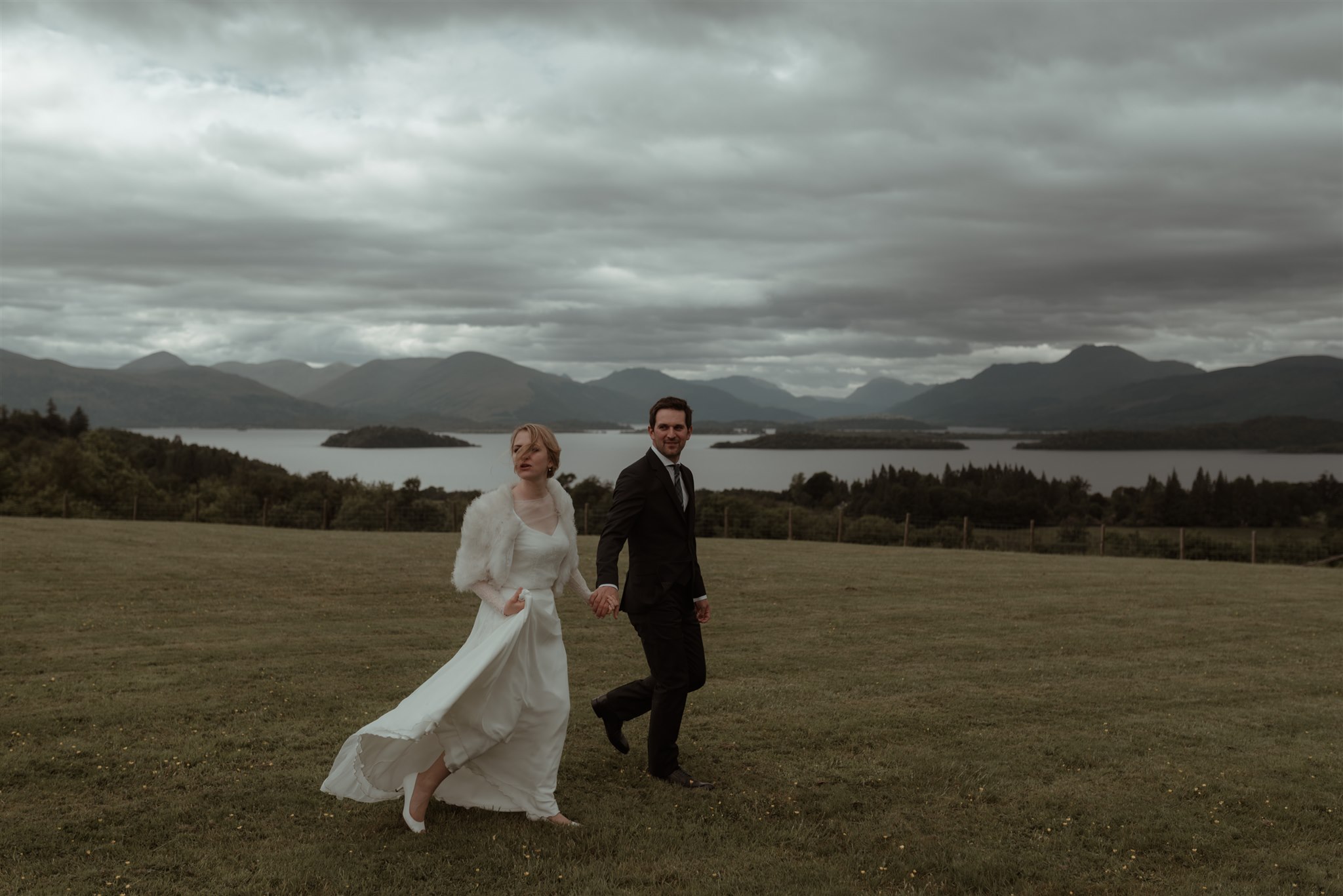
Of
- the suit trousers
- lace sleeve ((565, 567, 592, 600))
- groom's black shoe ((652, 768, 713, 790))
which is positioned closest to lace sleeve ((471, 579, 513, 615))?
lace sleeve ((565, 567, 592, 600))

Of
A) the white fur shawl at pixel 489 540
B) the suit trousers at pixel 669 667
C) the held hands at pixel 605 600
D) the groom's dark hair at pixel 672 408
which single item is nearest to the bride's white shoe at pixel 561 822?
the suit trousers at pixel 669 667

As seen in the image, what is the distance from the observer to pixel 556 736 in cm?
614

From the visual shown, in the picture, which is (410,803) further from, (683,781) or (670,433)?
(670,433)

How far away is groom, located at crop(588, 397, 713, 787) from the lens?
21.7ft

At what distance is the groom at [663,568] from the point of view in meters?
6.62

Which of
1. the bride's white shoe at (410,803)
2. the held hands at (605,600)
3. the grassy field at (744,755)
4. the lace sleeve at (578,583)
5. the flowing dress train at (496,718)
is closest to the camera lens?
the grassy field at (744,755)

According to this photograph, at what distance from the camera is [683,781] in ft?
22.3

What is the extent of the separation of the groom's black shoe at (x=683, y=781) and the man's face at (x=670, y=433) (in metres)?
2.31

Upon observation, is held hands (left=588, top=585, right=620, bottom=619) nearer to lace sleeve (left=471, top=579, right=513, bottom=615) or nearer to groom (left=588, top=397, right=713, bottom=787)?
groom (left=588, top=397, right=713, bottom=787)

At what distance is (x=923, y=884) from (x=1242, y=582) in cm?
2098

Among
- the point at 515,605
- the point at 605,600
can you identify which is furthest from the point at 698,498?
the point at 515,605

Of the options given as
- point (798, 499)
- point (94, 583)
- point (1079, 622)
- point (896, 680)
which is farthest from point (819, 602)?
point (798, 499)

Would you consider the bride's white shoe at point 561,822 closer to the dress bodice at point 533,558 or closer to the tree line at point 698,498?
the dress bodice at point 533,558

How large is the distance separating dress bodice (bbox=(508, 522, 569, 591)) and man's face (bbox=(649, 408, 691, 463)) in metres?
1.01
